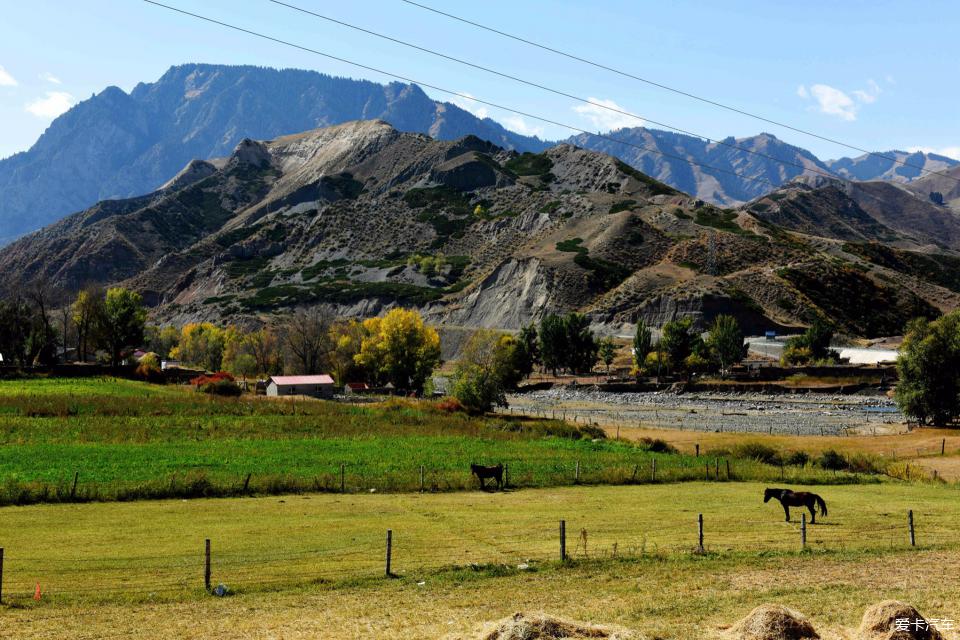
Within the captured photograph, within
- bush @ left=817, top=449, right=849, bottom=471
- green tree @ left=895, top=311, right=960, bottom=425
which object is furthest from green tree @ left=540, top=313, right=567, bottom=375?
bush @ left=817, top=449, right=849, bottom=471

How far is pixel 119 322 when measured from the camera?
117062 millimetres

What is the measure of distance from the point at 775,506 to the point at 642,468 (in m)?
12.2

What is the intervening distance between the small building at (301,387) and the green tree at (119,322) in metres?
31.7

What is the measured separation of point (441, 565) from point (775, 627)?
11.6 m

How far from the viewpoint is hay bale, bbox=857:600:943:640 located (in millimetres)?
14500

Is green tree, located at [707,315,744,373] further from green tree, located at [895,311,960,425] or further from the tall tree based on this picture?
the tall tree

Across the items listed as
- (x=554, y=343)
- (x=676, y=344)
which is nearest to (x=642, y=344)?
(x=676, y=344)

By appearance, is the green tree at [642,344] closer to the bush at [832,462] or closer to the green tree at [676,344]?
the green tree at [676,344]

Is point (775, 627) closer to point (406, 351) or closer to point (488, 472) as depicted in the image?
point (488, 472)

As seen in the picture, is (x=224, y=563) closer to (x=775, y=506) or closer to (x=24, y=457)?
(x=775, y=506)

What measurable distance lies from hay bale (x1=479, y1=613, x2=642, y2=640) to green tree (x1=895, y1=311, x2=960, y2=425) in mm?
75847

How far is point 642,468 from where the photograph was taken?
47.8 metres

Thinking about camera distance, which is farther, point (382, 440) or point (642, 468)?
point (382, 440)

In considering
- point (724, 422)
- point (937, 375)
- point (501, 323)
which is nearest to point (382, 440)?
point (724, 422)
